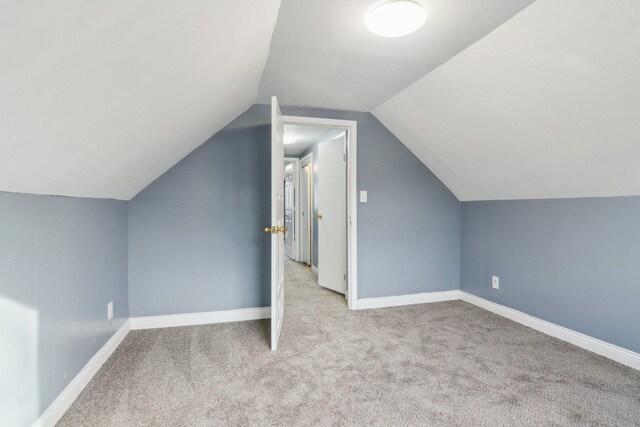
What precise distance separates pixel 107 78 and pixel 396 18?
1392mm

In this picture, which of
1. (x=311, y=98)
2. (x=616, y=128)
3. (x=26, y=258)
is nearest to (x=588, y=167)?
(x=616, y=128)

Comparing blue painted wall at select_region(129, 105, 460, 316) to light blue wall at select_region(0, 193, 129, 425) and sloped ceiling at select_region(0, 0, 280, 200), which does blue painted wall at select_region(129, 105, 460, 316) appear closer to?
light blue wall at select_region(0, 193, 129, 425)

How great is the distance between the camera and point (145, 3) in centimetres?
100

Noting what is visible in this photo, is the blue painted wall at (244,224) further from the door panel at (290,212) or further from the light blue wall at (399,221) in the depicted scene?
the door panel at (290,212)

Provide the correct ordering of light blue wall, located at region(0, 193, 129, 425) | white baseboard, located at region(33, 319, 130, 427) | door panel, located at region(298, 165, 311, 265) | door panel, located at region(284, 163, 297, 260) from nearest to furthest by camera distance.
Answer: light blue wall, located at region(0, 193, 129, 425), white baseboard, located at region(33, 319, 130, 427), door panel, located at region(298, 165, 311, 265), door panel, located at region(284, 163, 297, 260)

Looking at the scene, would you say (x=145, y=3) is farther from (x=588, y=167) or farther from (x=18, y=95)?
(x=588, y=167)

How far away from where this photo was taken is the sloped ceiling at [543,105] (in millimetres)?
1602

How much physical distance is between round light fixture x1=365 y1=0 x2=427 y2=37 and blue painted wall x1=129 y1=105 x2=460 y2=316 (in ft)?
5.17

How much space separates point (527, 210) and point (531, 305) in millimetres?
829

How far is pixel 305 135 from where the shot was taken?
4879 millimetres

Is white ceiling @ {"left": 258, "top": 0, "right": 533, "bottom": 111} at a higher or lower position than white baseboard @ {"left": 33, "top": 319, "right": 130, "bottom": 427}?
higher

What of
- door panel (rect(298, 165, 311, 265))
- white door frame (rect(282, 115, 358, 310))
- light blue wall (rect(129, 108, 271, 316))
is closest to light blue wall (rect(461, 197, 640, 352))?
white door frame (rect(282, 115, 358, 310))

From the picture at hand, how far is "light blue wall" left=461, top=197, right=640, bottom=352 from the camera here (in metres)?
2.23

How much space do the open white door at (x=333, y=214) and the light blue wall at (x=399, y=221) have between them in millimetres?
432
